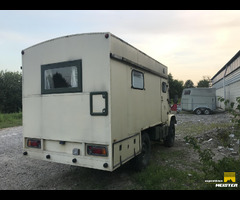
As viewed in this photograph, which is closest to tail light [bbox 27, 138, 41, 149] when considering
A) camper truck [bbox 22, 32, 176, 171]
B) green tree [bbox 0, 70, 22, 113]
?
camper truck [bbox 22, 32, 176, 171]

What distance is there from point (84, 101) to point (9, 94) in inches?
1216

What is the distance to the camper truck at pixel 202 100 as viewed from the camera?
20.2m

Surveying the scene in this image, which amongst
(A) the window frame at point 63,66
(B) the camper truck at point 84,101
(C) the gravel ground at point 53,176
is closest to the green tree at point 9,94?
(C) the gravel ground at point 53,176

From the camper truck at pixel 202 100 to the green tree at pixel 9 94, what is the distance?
2411 cm

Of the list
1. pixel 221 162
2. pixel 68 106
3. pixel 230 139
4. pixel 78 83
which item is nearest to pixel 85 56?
pixel 78 83

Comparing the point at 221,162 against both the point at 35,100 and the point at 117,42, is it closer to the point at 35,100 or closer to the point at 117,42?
the point at 117,42

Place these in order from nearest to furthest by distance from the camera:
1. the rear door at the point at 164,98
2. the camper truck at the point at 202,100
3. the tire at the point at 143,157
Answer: the tire at the point at 143,157 → the rear door at the point at 164,98 → the camper truck at the point at 202,100

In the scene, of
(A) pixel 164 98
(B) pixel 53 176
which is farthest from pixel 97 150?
(A) pixel 164 98

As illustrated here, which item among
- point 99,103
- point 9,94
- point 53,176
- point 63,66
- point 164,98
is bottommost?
point 53,176

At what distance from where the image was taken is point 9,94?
30.3 m

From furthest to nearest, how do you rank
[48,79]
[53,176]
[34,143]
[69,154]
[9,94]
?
1. [9,94]
2. [53,176]
3. [34,143]
4. [48,79]
5. [69,154]

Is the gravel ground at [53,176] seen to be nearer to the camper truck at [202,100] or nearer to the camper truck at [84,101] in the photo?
the camper truck at [84,101]

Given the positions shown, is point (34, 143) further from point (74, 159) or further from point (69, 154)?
point (74, 159)

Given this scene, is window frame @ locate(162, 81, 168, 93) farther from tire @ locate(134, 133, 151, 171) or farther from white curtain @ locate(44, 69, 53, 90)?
white curtain @ locate(44, 69, 53, 90)
